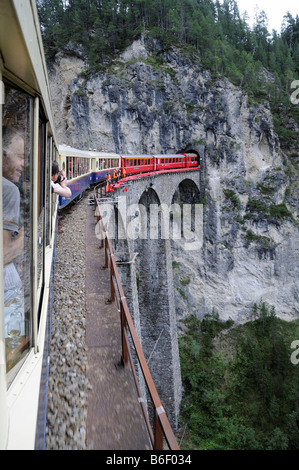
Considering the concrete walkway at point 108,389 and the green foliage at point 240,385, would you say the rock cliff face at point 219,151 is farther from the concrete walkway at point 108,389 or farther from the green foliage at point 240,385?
the concrete walkway at point 108,389

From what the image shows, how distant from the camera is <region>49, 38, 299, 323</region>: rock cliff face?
24016mm

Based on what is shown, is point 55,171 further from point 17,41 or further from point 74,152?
point 74,152

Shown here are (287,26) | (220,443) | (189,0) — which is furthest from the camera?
(287,26)

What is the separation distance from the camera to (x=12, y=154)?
4.38 feet

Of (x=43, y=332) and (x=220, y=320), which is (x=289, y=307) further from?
(x=43, y=332)

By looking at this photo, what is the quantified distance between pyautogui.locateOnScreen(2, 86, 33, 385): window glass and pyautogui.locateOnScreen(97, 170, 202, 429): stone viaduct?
24.6 feet

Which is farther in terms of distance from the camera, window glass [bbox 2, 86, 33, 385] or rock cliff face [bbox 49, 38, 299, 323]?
rock cliff face [bbox 49, 38, 299, 323]

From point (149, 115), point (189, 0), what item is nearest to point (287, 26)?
point (189, 0)

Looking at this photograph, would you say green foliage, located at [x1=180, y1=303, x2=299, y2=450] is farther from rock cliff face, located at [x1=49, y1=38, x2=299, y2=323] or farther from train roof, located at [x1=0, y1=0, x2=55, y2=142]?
train roof, located at [x1=0, y1=0, x2=55, y2=142]

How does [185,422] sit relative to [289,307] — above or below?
below

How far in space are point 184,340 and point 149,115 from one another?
703 inches

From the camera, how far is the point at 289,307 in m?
24.3

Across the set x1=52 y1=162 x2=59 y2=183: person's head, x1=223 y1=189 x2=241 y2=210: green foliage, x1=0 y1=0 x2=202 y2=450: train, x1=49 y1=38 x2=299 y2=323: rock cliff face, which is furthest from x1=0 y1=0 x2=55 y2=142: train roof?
x1=223 y1=189 x2=241 y2=210: green foliage
